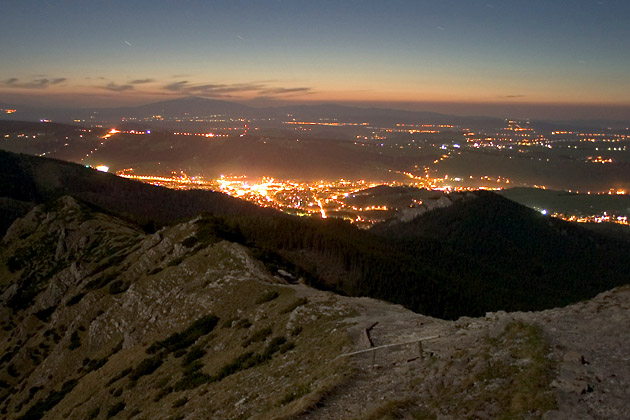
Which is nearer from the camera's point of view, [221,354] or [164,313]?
[221,354]

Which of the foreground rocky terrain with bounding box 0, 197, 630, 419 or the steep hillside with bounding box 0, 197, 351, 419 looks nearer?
the foreground rocky terrain with bounding box 0, 197, 630, 419

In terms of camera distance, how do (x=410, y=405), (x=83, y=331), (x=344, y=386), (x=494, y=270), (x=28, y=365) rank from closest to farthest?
(x=410, y=405) < (x=344, y=386) < (x=83, y=331) < (x=28, y=365) < (x=494, y=270)

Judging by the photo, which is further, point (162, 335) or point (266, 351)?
point (162, 335)

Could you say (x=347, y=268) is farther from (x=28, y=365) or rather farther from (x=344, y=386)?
(x=344, y=386)

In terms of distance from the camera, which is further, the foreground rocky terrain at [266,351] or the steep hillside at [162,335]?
the steep hillside at [162,335]

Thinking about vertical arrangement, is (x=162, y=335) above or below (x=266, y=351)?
below

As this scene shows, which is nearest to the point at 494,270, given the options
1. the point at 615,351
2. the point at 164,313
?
the point at 164,313

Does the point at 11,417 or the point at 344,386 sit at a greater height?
the point at 344,386

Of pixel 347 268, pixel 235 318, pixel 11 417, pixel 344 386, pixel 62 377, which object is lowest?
pixel 347 268
